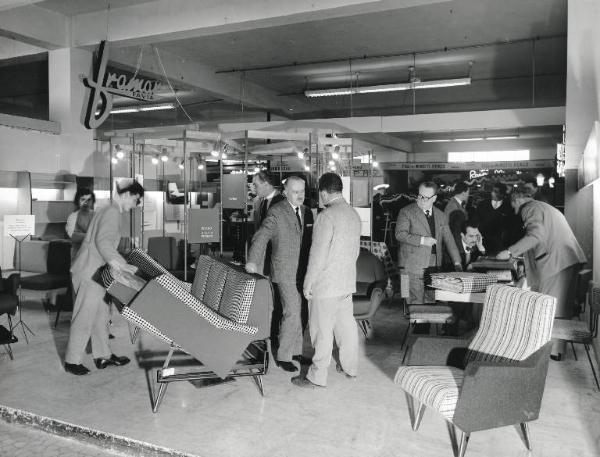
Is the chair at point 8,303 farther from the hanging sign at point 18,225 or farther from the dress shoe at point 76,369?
the hanging sign at point 18,225

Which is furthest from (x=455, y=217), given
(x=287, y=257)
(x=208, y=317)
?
(x=208, y=317)

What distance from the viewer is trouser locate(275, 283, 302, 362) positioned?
493 centimetres

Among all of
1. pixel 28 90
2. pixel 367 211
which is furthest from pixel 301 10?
pixel 28 90

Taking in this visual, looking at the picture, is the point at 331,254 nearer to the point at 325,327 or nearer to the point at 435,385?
the point at 325,327

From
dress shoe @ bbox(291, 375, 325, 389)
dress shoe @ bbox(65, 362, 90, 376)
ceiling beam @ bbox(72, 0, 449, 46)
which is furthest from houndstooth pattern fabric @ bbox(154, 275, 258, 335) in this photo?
ceiling beam @ bbox(72, 0, 449, 46)

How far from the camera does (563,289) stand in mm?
5324

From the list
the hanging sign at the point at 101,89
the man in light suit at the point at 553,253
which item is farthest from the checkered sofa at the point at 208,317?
the hanging sign at the point at 101,89

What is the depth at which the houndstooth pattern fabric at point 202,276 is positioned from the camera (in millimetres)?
4902

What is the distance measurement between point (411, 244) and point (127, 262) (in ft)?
8.91

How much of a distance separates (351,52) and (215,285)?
24.4 ft

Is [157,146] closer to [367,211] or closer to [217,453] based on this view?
[367,211]

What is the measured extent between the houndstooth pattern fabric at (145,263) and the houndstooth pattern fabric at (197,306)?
3.23ft

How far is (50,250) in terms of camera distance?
7352 mm

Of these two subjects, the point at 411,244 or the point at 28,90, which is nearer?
the point at 411,244
